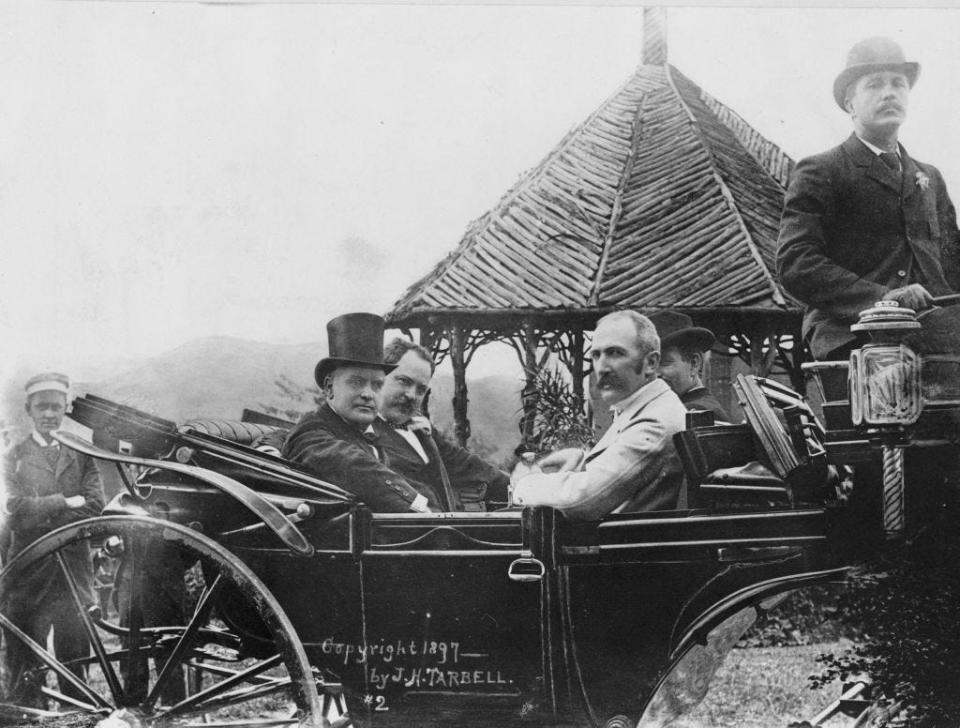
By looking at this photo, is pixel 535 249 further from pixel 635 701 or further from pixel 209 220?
pixel 635 701

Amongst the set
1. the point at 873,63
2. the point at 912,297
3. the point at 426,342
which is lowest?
the point at 426,342

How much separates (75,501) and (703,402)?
2.76 m

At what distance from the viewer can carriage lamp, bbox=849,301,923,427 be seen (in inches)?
140

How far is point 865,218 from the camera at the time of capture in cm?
400

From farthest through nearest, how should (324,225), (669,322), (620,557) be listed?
(324,225), (669,322), (620,557)

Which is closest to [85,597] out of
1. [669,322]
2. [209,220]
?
[209,220]

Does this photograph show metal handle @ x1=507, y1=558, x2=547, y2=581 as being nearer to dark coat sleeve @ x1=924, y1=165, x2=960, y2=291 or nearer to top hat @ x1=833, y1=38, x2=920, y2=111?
dark coat sleeve @ x1=924, y1=165, x2=960, y2=291

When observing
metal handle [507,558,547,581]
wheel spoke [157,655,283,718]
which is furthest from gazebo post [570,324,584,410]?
wheel spoke [157,655,283,718]

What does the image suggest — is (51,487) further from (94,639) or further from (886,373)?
(886,373)

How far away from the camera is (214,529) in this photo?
380 centimetres

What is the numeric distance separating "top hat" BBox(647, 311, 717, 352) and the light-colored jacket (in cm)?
27

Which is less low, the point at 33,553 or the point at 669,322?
the point at 669,322

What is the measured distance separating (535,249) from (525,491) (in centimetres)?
110

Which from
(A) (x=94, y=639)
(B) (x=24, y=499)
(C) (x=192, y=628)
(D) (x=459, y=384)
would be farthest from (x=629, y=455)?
(B) (x=24, y=499)
